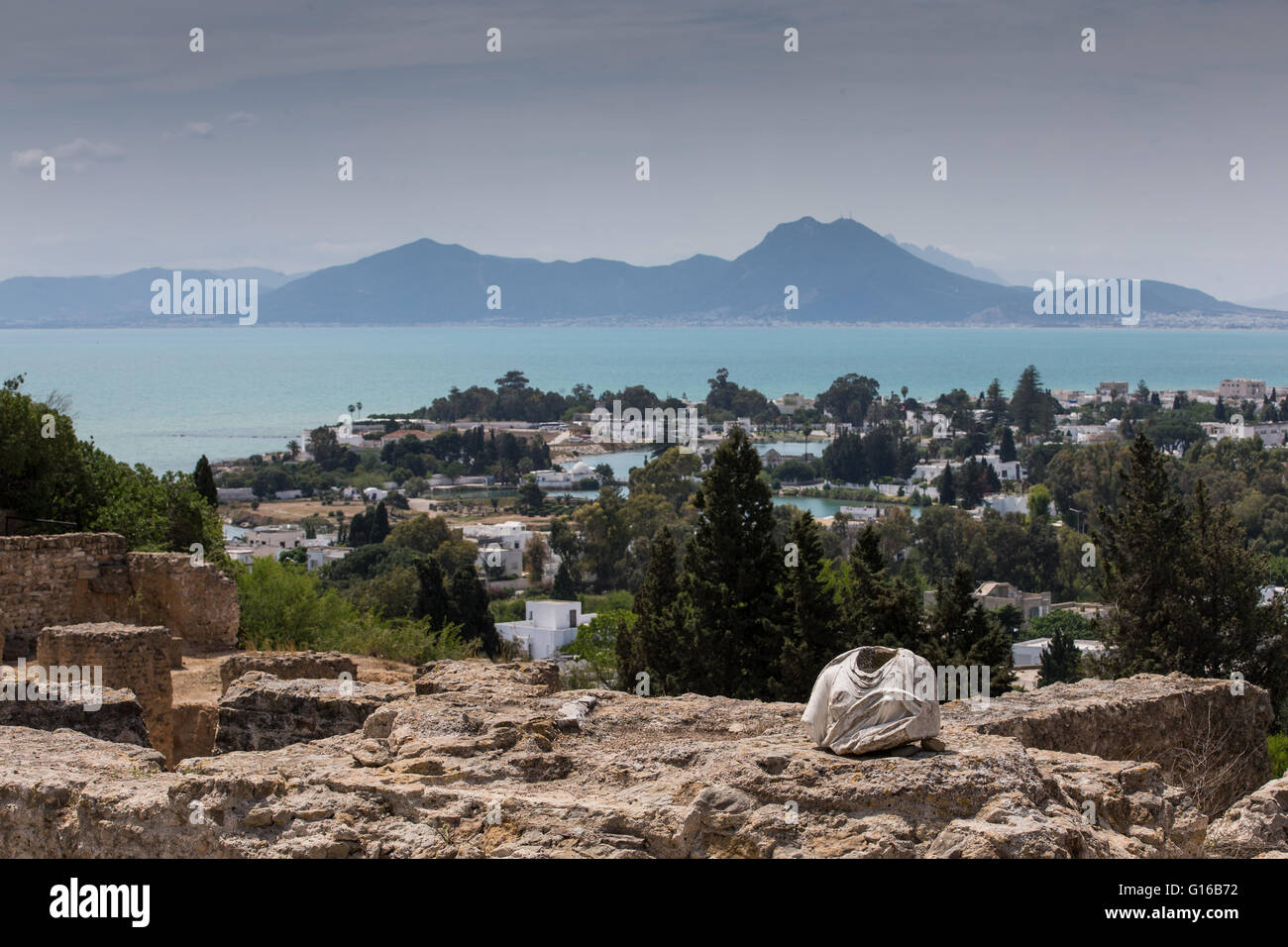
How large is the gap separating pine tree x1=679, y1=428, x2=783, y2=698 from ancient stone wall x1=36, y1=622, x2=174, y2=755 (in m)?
→ 8.53

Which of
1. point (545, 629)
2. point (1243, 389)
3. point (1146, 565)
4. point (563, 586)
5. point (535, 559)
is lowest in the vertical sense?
point (563, 586)

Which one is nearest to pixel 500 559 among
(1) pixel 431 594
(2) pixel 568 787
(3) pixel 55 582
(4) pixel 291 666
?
(1) pixel 431 594

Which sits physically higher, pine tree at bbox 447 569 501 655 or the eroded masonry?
the eroded masonry

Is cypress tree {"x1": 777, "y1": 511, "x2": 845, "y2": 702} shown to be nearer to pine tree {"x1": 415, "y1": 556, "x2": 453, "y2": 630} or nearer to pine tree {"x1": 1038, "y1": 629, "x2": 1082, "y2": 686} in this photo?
pine tree {"x1": 415, "y1": 556, "x2": 453, "y2": 630}

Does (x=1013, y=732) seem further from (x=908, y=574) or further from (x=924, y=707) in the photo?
(x=908, y=574)

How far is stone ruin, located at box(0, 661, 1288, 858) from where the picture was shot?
497cm

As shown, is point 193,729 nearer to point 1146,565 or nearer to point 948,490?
point 1146,565

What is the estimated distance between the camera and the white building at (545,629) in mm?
40422

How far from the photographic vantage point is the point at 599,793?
5723 mm

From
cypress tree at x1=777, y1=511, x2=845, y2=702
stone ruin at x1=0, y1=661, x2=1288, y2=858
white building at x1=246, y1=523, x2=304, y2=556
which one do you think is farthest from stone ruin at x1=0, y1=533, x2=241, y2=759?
white building at x1=246, y1=523, x2=304, y2=556

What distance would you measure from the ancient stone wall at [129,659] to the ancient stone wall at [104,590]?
2.61 meters

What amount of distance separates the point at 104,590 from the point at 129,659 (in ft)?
11.9

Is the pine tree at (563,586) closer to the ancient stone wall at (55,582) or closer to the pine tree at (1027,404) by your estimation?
the ancient stone wall at (55,582)
